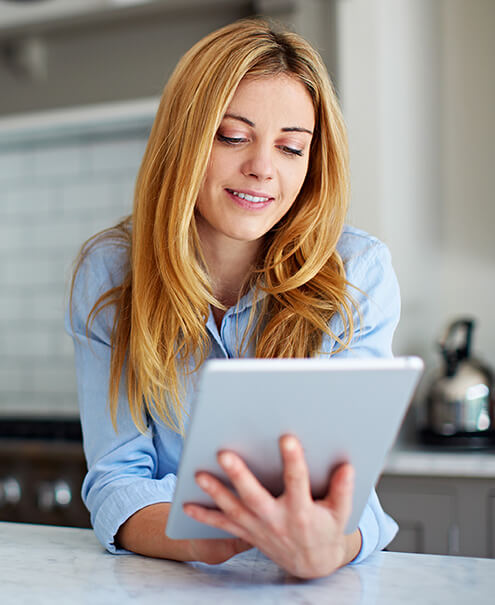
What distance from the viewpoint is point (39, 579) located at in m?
0.78

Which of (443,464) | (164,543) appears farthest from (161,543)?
(443,464)

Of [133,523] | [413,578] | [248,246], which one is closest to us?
[413,578]

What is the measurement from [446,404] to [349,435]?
1.68 m

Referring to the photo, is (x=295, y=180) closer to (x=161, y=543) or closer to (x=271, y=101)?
(x=271, y=101)

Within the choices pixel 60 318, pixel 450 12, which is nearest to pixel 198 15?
pixel 450 12

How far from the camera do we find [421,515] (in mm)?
2061

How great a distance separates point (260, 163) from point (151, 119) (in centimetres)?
172

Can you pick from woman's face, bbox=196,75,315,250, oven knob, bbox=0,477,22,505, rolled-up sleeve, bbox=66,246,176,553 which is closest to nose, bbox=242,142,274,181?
woman's face, bbox=196,75,315,250

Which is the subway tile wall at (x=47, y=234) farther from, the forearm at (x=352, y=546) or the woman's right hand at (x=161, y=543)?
the forearm at (x=352, y=546)

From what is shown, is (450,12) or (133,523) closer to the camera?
(133,523)

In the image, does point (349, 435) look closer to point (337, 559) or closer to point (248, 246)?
point (337, 559)

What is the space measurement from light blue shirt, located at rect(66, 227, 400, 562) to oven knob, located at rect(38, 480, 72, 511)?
1.24 meters

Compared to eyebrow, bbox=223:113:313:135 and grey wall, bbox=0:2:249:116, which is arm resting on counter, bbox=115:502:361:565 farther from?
grey wall, bbox=0:2:249:116

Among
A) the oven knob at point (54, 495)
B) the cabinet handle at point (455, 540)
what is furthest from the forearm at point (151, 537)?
the oven knob at point (54, 495)
